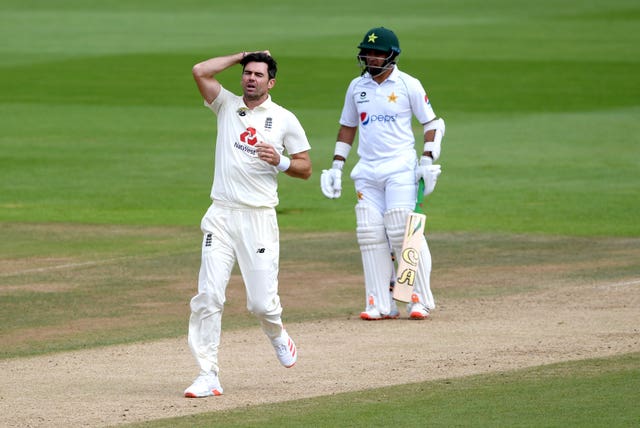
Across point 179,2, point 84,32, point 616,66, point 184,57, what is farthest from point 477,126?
point 179,2

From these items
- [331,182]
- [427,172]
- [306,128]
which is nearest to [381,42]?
[427,172]

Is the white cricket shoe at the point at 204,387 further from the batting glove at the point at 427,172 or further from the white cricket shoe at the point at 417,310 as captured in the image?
the batting glove at the point at 427,172

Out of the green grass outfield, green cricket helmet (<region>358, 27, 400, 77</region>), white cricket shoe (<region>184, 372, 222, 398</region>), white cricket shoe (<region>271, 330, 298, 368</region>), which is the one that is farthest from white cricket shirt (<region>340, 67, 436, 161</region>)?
white cricket shoe (<region>184, 372, 222, 398</region>)

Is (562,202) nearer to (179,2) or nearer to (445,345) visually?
(445,345)

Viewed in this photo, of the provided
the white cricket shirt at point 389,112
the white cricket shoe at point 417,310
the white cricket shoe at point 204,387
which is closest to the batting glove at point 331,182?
the white cricket shirt at point 389,112

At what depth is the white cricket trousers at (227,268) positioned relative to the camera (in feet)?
31.8

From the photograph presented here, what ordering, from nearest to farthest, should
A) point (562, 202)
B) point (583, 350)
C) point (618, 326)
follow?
point (583, 350) < point (618, 326) < point (562, 202)

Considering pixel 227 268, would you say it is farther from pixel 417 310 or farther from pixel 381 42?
pixel 381 42

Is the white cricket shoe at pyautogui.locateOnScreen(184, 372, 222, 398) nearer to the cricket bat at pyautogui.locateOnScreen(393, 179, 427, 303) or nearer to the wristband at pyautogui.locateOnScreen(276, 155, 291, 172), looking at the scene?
the wristband at pyautogui.locateOnScreen(276, 155, 291, 172)

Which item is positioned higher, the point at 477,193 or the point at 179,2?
the point at 179,2

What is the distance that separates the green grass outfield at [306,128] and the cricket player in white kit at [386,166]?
5.57 feet

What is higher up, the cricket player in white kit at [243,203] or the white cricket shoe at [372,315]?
the cricket player in white kit at [243,203]

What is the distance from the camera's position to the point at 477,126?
29172 millimetres

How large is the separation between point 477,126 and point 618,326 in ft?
57.1
